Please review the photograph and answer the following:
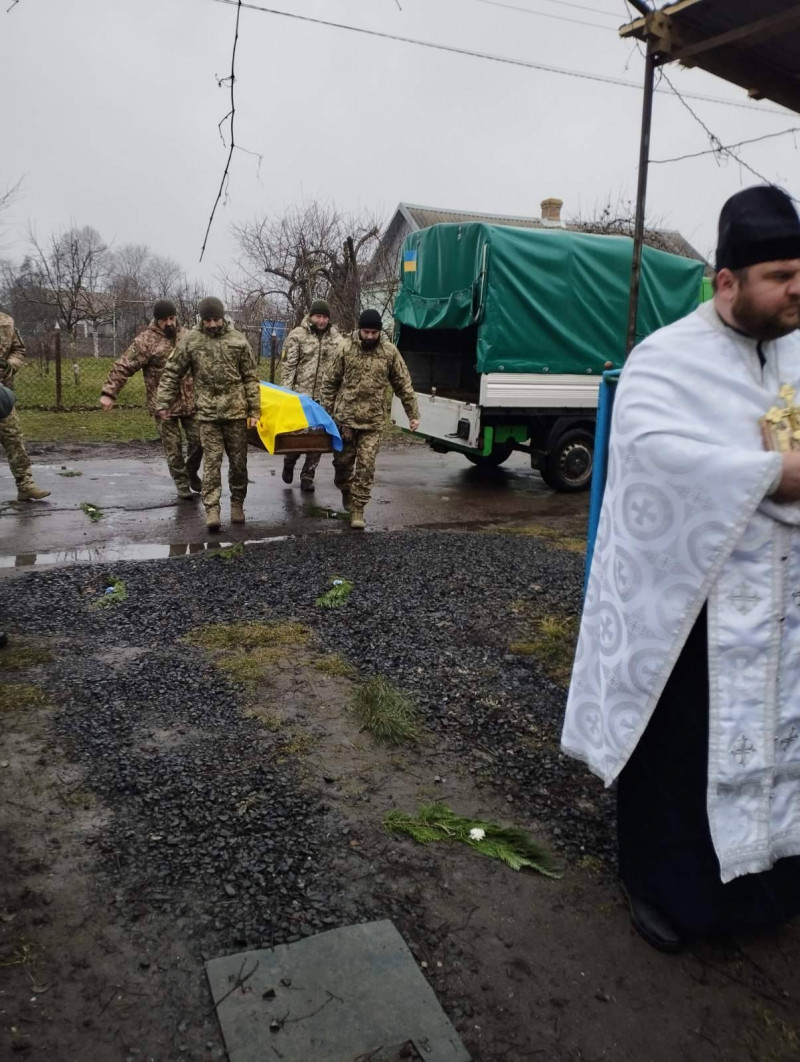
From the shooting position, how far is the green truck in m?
9.41

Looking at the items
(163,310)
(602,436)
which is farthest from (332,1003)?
(163,310)

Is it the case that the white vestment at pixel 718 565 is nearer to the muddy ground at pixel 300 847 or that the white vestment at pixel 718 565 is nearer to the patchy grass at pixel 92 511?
the muddy ground at pixel 300 847

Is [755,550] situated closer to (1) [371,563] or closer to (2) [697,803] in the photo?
(2) [697,803]

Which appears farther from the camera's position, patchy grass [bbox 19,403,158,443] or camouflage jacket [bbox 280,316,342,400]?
patchy grass [bbox 19,403,158,443]

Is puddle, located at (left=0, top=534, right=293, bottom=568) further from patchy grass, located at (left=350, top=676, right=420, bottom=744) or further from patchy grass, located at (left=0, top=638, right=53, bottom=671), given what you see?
patchy grass, located at (left=350, top=676, right=420, bottom=744)

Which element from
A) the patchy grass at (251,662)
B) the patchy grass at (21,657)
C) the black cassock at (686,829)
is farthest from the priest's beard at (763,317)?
the patchy grass at (21,657)

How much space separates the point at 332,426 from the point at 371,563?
193 cm

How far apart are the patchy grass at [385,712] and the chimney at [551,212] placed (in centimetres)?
2657

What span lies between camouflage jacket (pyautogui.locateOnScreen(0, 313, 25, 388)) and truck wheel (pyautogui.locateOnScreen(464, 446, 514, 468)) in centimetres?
571

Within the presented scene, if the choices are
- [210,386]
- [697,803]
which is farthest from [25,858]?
[210,386]

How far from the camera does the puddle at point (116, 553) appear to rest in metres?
6.34

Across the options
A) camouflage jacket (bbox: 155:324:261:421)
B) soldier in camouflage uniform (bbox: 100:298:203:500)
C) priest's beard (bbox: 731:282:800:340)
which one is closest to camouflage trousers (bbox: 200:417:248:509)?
camouflage jacket (bbox: 155:324:261:421)

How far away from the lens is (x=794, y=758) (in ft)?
7.43

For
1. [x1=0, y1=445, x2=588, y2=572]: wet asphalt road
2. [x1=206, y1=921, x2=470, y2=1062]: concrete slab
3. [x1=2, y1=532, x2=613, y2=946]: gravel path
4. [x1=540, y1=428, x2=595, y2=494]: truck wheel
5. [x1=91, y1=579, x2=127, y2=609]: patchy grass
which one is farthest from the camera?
[x1=540, y1=428, x2=595, y2=494]: truck wheel
